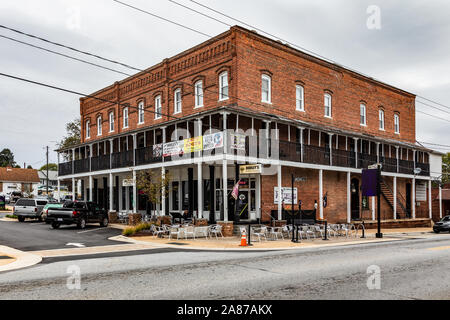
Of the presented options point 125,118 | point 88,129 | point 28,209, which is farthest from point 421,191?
point 28,209

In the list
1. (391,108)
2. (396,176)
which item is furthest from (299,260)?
(391,108)

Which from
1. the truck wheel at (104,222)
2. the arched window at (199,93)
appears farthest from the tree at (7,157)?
the arched window at (199,93)

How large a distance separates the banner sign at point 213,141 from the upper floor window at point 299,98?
878 centimetres

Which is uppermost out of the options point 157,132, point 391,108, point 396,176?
point 391,108

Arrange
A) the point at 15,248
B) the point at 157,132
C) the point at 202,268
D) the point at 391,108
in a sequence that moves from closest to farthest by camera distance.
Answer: the point at 202,268 < the point at 15,248 < the point at 157,132 < the point at 391,108

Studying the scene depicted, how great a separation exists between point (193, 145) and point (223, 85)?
489 centimetres

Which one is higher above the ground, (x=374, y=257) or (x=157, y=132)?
(x=157, y=132)

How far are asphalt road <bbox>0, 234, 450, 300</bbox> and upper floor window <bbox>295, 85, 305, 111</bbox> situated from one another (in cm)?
1640

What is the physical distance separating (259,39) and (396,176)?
16.1 meters

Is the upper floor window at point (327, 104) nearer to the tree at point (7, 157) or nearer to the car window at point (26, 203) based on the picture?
the car window at point (26, 203)
